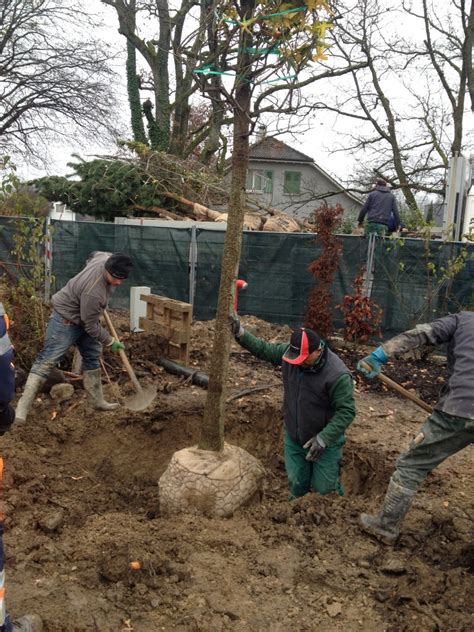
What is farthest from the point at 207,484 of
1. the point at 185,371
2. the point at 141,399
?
the point at 185,371

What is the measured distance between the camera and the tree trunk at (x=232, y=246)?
3625 millimetres

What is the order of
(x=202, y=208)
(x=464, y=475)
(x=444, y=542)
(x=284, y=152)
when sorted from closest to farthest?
(x=444, y=542), (x=464, y=475), (x=202, y=208), (x=284, y=152)

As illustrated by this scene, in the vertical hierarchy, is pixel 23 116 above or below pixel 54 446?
above

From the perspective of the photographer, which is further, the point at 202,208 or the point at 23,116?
the point at 23,116

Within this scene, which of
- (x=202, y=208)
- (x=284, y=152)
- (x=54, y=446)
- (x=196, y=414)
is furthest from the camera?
(x=284, y=152)

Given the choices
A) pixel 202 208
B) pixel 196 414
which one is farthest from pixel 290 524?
pixel 202 208

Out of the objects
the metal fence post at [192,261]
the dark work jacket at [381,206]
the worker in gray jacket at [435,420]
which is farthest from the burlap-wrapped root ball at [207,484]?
the dark work jacket at [381,206]

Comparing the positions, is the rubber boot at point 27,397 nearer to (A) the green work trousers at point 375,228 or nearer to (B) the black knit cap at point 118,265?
(B) the black knit cap at point 118,265

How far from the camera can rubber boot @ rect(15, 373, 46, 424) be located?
554cm

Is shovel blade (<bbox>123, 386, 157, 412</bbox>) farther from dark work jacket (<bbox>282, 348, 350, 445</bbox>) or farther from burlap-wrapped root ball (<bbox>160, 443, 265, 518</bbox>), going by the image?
dark work jacket (<bbox>282, 348, 350, 445</bbox>)

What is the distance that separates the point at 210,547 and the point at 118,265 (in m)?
2.73

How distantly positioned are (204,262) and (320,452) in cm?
624

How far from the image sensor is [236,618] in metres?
2.94

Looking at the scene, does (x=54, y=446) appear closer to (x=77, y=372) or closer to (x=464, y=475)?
(x=77, y=372)
